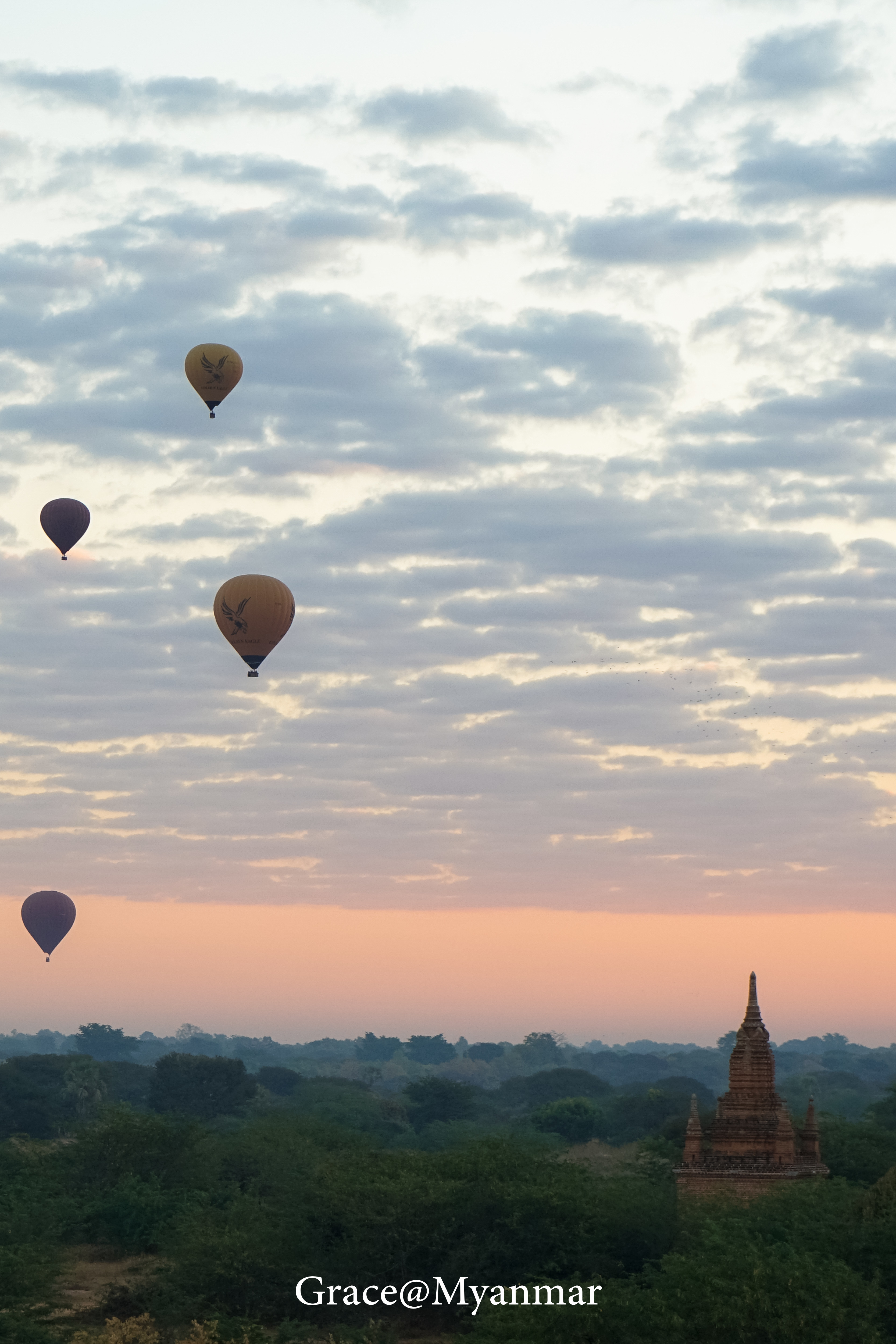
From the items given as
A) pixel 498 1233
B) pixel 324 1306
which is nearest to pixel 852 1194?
pixel 498 1233

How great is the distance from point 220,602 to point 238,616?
1363 millimetres

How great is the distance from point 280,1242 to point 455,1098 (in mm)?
99870

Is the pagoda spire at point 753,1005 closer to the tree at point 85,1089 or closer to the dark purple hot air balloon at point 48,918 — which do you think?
the dark purple hot air balloon at point 48,918

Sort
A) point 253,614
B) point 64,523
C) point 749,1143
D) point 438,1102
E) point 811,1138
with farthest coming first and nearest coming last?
point 438,1102 → point 64,523 → point 253,614 → point 811,1138 → point 749,1143

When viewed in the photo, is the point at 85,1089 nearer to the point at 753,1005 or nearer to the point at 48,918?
the point at 48,918

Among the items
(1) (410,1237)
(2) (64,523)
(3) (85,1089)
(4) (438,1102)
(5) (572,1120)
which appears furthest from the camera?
(4) (438,1102)

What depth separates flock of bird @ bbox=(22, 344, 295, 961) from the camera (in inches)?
2896

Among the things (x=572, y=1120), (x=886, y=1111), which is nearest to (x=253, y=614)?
(x=886, y=1111)

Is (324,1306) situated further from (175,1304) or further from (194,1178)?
(194,1178)

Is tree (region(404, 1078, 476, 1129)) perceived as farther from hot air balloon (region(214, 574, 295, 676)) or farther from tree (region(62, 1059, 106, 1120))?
hot air balloon (region(214, 574, 295, 676))

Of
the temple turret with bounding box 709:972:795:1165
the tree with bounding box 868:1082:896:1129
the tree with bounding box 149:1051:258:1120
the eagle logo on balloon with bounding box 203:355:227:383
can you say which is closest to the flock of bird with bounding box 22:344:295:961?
the eagle logo on balloon with bounding box 203:355:227:383

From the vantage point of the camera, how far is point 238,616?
73.5 metres

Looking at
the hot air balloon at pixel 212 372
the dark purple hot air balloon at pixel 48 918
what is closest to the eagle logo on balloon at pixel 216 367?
the hot air balloon at pixel 212 372

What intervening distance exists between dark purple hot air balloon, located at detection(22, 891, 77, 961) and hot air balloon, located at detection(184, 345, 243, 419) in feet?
114
